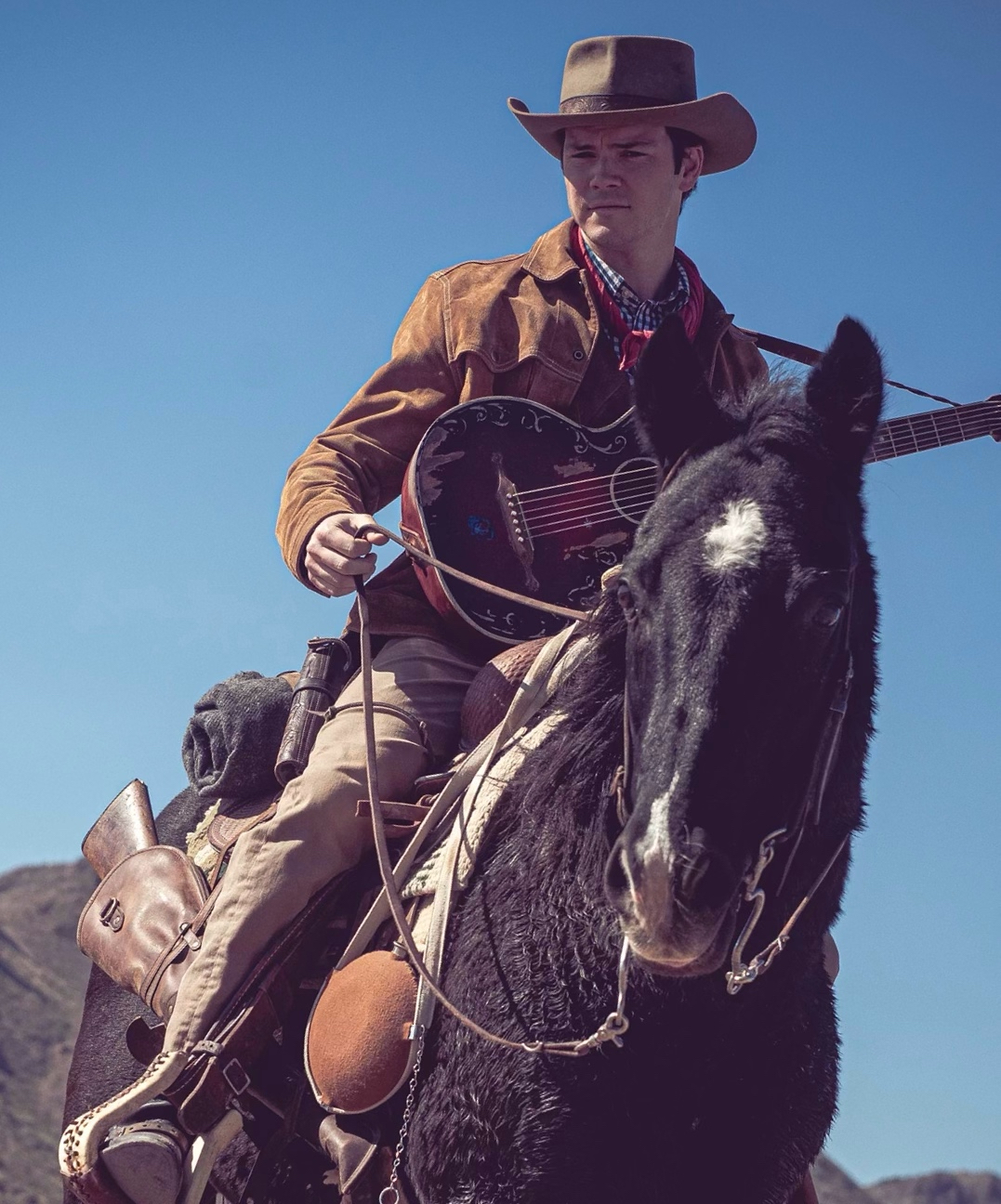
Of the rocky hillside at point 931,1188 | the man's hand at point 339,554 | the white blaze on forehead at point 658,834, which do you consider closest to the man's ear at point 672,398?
the man's hand at point 339,554

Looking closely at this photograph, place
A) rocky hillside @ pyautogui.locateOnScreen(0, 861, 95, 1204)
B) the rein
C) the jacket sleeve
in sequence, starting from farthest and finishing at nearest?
rocky hillside @ pyautogui.locateOnScreen(0, 861, 95, 1204), the jacket sleeve, the rein

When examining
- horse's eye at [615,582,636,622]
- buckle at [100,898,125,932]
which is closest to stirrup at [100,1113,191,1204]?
buckle at [100,898,125,932]

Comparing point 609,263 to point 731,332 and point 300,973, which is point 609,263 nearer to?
point 731,332

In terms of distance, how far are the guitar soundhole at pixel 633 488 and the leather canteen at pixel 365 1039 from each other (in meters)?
1.62

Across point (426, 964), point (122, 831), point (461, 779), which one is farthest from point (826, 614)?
point (122, 831)

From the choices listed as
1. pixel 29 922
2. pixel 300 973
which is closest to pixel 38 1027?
pixel 29 922

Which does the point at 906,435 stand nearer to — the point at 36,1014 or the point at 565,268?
the point at 565,268

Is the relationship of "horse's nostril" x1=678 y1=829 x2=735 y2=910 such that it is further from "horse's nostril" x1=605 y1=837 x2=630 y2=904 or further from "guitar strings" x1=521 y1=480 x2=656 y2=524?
"guitar strings" x1=521 y1=480 x2=656 y2=524

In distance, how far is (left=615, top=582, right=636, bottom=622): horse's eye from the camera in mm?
3748

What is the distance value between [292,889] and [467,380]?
73.9 inches

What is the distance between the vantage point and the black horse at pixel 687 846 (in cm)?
339

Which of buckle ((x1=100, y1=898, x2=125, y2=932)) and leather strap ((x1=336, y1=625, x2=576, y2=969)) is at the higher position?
leather strap ((x1=336, y1=625, x2=576, y2=969))

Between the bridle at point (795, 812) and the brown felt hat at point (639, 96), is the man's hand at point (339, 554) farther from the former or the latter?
the brown felt hat at point (639, 96)

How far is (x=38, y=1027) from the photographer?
1214 inches
